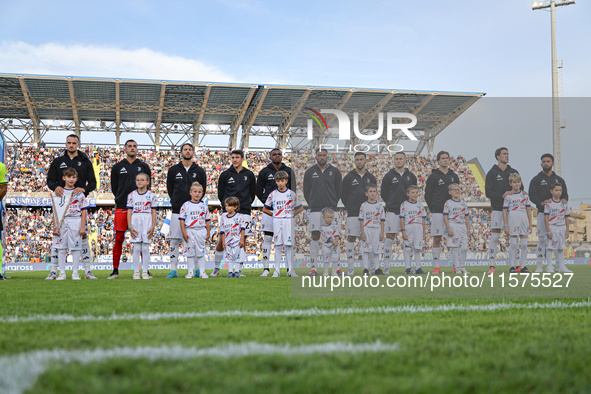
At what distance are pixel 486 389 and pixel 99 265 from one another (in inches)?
745

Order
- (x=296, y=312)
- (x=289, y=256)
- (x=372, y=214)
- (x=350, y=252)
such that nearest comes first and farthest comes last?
(x=296, y=312)
(x=289, y=256)
(x=372, y=214)
(x=350, y=252)

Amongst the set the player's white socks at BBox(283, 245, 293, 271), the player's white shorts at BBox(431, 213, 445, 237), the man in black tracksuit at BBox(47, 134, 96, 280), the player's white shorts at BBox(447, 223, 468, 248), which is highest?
the man in black tracksuit at BBox(47, 134, 96, 280)

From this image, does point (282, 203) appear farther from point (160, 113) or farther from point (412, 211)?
point (160, 113)

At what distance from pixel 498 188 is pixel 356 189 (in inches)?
98.2

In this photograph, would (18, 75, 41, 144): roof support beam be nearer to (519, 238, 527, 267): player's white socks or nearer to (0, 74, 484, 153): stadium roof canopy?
(0, 74, 484, 153): stadium roof canopy

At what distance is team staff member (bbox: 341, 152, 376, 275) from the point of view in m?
8.88

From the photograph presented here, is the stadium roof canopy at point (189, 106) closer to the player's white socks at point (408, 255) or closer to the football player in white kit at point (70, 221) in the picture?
the player's white socks at point (408, 255)

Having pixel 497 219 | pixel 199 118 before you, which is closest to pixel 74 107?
pixel 199 118

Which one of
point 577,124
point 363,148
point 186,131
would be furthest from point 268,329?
point 186,131

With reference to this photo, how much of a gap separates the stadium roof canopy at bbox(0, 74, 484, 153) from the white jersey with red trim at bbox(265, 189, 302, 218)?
53.3 feet

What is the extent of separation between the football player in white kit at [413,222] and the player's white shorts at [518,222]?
151 centimetres

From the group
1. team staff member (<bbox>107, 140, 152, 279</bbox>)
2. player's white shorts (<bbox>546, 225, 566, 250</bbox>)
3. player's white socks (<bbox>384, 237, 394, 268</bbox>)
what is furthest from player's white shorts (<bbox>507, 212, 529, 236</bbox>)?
team staff member (<bbox>107, 140, 152, 279</bbox>)

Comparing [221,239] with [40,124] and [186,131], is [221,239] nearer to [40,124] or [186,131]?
[186,131]

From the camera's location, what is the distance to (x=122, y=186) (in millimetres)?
8430
